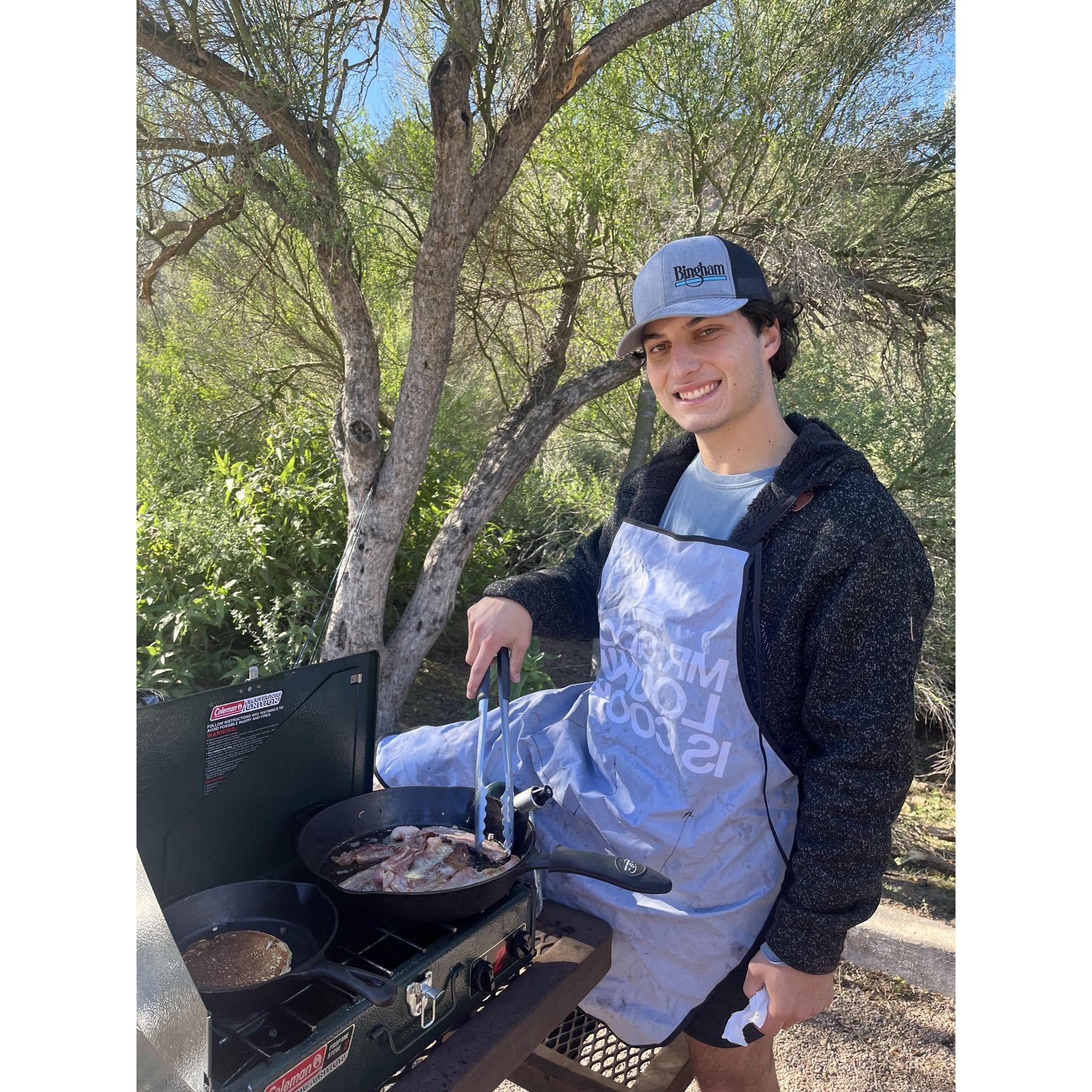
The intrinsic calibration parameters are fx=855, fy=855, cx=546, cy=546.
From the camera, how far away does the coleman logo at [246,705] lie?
49.9 inches

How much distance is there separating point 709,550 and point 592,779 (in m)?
0.49

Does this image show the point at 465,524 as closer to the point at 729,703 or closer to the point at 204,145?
the point at 204,145

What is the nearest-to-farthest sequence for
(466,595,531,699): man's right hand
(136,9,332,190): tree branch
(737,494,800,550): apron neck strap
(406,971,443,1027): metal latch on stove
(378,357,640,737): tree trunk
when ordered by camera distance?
(406,971,443,1027): metal latch on stove < (737,494,800,550): apron neck strap < (466,595,531,699): man's right hand < (136,9,332,190): tree branch < (378,357,640,737): tree trunk

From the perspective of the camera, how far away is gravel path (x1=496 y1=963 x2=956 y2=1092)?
2.43m

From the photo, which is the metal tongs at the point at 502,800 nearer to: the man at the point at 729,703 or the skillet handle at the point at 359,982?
the man at the point at 729,703

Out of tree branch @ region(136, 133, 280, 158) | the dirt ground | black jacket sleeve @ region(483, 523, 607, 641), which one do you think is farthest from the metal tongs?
tree branch @ region(136, 133, 280, 158)

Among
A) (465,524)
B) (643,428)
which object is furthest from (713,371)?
(643,428)

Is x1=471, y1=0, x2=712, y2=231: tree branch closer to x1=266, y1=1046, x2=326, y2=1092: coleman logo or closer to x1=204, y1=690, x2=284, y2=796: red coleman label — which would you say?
x1=204, y1=690, x2=284, y2=796: red coleman label

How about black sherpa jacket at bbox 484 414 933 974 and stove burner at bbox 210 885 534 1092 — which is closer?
stove burner at bbox 210 885 534 1092

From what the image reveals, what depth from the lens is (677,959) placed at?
1451 mm

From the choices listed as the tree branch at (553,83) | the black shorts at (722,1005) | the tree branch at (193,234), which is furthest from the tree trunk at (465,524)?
the black shorts at (722,1005)

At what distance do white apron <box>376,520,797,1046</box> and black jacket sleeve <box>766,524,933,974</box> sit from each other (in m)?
0.11

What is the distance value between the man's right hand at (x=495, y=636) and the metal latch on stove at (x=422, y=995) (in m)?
0.59
